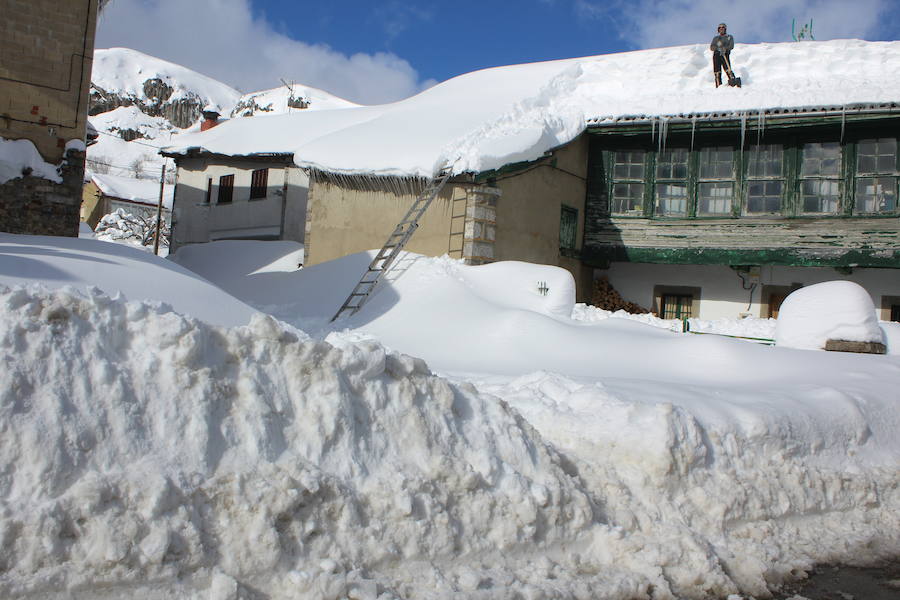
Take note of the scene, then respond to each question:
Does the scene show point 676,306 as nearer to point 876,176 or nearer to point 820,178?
point 820,178

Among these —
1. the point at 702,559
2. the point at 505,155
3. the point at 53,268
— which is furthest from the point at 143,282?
the point at 505,155

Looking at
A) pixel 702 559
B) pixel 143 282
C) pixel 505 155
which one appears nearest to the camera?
pixel 702 559

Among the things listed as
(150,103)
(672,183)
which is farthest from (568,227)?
(150,103)

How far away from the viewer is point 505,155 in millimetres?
14578

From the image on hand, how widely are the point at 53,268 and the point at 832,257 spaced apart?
48.5ft

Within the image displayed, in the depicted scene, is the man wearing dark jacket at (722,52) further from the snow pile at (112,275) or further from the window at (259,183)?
the snow pile at (112,275)

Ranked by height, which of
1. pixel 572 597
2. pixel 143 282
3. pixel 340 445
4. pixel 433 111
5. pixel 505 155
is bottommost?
pixel 572 597

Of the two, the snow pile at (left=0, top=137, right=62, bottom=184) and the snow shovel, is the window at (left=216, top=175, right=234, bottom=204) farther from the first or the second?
the snow shovel

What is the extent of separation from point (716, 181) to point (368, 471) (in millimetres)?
14671

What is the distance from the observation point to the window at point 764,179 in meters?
16.5

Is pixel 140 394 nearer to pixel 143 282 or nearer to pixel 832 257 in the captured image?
pixel 143 282

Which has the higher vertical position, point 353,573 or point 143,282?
point 143,282

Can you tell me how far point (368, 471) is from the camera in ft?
14.6

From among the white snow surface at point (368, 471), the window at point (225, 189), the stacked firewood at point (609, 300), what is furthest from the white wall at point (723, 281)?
the window at point (225, 189)
